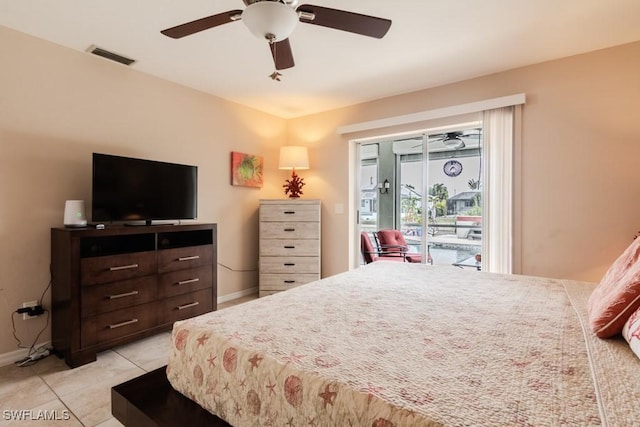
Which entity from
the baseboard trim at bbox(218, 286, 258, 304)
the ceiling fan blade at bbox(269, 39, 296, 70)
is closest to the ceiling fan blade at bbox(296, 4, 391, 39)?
the ceiling fan blade at bbox(269, 39, 296, 70)

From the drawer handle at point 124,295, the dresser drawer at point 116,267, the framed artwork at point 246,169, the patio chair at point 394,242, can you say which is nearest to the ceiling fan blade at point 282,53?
the dresser drawer at point 116,267

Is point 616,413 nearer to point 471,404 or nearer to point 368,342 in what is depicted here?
point 471,404

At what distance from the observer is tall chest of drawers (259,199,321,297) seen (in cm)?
390

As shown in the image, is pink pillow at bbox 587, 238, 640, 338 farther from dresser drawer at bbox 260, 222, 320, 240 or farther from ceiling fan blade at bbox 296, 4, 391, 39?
dresser drawer at bbox 260, 222, 320, 240

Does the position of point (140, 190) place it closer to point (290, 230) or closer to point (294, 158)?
point (290, 230)

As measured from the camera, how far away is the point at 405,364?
3.27 ft

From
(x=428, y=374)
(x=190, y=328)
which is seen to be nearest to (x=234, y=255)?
(x=190, y=328)

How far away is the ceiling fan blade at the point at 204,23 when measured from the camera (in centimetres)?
159

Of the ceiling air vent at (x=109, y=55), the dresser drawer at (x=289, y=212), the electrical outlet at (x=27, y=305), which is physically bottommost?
the electrical outlet at (x=27, y=305)

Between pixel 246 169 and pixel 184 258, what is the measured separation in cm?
154

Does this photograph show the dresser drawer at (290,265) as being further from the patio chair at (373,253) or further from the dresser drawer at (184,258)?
the dresser drawer at (184,258)

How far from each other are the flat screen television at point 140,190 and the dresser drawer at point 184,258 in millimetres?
352

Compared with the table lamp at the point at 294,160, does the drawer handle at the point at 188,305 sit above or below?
below

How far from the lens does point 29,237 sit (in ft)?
7.90
